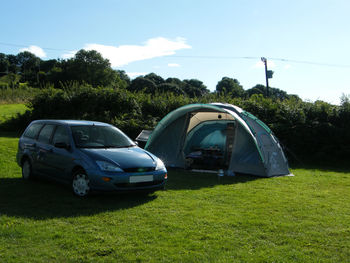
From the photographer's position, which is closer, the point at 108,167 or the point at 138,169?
the point at 108,167

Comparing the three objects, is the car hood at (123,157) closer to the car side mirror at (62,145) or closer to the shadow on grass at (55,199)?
the car side mirror at (62,145)

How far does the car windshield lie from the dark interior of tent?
421 centimetres

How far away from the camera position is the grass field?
4.14 m

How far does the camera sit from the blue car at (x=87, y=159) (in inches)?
255

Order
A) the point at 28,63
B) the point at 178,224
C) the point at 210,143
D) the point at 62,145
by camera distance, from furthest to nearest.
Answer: the point at 28,63 → the point at 210,143 → the point at 62,145 → the point at 178,224

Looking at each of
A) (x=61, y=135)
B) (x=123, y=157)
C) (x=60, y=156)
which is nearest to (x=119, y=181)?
Result: (x=123, y=157)

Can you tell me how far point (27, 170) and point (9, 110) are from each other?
17.4m

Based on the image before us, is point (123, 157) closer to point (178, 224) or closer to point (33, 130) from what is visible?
point (178, 224)

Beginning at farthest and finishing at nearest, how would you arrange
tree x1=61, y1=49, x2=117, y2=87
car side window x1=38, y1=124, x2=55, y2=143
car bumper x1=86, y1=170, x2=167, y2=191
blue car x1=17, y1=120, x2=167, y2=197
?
1. tree x1=61, y1=49, x2=117, y2=87
2. car side window x1=38, y1=124, x2=55, y2=143
3. blue car x1=17, y1=120, x2=167, y2=197
4. car bumper x1=86, y1=170, x2=167, y2=191

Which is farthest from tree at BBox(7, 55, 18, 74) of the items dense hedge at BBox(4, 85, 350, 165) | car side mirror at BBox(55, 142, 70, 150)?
car side mirror at BBox(55, 142, 70, 150)

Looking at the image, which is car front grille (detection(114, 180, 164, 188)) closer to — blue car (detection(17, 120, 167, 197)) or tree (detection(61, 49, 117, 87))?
blue car (detection(17, 120, 167, 197))

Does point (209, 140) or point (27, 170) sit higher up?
point (209, 140)

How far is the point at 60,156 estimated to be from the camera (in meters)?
7.25

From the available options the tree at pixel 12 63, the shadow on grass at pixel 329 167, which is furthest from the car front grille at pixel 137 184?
→ the tree at pixel 12 63
